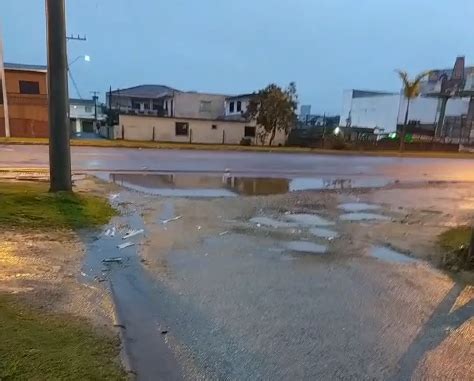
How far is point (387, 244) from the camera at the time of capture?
23.7 feet

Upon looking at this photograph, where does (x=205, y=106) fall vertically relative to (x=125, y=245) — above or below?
above

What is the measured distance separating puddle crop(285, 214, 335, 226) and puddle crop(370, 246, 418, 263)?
169cm

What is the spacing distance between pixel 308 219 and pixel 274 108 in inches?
1306

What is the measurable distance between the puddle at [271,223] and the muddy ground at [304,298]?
21 millimetres

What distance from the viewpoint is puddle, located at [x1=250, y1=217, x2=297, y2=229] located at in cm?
819

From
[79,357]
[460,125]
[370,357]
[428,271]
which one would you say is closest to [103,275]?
[79,357]

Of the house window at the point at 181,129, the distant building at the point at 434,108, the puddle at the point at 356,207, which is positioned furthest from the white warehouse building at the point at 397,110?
the puddle at the point at 356,207

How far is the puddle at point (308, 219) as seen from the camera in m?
8.54

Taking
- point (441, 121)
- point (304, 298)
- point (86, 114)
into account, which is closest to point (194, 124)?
point (441, 121)

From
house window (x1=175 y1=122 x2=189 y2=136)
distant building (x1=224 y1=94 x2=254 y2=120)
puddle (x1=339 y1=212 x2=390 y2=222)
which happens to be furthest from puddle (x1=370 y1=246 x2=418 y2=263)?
distant building (x1=224 y1=94 x2=254 y2=120)

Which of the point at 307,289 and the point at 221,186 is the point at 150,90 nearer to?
the point at 221,186

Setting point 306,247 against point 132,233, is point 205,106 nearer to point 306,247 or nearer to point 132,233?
point 132,233

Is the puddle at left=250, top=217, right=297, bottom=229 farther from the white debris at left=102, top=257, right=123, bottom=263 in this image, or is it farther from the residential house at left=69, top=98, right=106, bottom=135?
the residential house at left=69, top=98, right=106, bottom=135

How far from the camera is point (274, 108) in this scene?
41.1 metres
